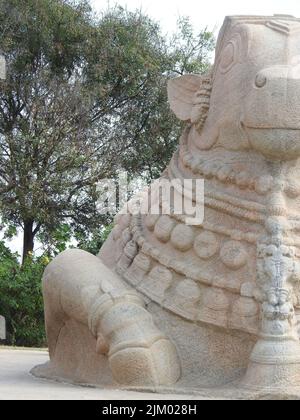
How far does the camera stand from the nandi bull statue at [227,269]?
4656mm

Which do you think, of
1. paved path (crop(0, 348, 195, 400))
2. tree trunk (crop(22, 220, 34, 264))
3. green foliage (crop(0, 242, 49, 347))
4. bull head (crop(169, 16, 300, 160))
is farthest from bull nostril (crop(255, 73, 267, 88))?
tree trunk (crop(22, 220, 34, 264))

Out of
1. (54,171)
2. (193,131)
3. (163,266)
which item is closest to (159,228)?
(163,266)

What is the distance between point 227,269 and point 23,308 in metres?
7.02

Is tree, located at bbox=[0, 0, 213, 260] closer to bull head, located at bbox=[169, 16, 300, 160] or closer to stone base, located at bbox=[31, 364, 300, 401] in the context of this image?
bull head, located at bbox=[169, 16, 300, 160]

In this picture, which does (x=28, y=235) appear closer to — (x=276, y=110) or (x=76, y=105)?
(x=76, y=105)

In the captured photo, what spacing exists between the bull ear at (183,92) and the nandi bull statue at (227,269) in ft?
1.16

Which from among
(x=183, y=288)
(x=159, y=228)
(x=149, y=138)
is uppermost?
(x=149, y=138)

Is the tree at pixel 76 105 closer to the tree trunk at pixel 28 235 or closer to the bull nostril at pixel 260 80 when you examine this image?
the tree trunk at pixel 28 235

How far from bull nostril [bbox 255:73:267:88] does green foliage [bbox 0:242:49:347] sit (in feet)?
23.3

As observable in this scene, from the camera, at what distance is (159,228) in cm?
512

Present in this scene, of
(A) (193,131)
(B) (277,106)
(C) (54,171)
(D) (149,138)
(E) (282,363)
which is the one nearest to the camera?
(E) (282,363)

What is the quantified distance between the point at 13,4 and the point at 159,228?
13029 millimetres

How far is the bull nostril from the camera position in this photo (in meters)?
4.76

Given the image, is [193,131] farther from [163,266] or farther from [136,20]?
[136,20]
